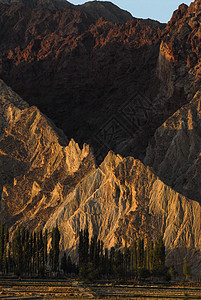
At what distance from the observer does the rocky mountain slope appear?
9669cm

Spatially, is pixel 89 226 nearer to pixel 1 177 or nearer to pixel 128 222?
pixel 128 222

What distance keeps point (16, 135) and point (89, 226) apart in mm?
34125

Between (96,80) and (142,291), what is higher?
(96,80)

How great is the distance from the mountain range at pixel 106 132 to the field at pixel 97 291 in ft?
71.7

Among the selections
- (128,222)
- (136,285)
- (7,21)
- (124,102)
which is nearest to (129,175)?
(128,222)

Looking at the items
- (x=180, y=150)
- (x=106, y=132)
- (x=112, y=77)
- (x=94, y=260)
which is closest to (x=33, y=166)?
(x=106, y=132)

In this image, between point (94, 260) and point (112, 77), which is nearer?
point (94, 260)

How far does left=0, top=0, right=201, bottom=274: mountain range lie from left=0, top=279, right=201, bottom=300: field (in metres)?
21.9

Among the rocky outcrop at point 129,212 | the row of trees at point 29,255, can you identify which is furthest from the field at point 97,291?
the rocky outcrop at point 129,212

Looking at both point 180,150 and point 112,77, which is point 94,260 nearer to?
point 180,150

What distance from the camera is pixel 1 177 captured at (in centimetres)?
13062

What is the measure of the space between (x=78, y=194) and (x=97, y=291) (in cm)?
4814

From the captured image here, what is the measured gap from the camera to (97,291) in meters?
63.9

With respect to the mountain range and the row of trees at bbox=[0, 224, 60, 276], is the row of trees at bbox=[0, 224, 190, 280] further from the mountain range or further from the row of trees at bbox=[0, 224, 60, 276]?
the mountain range
